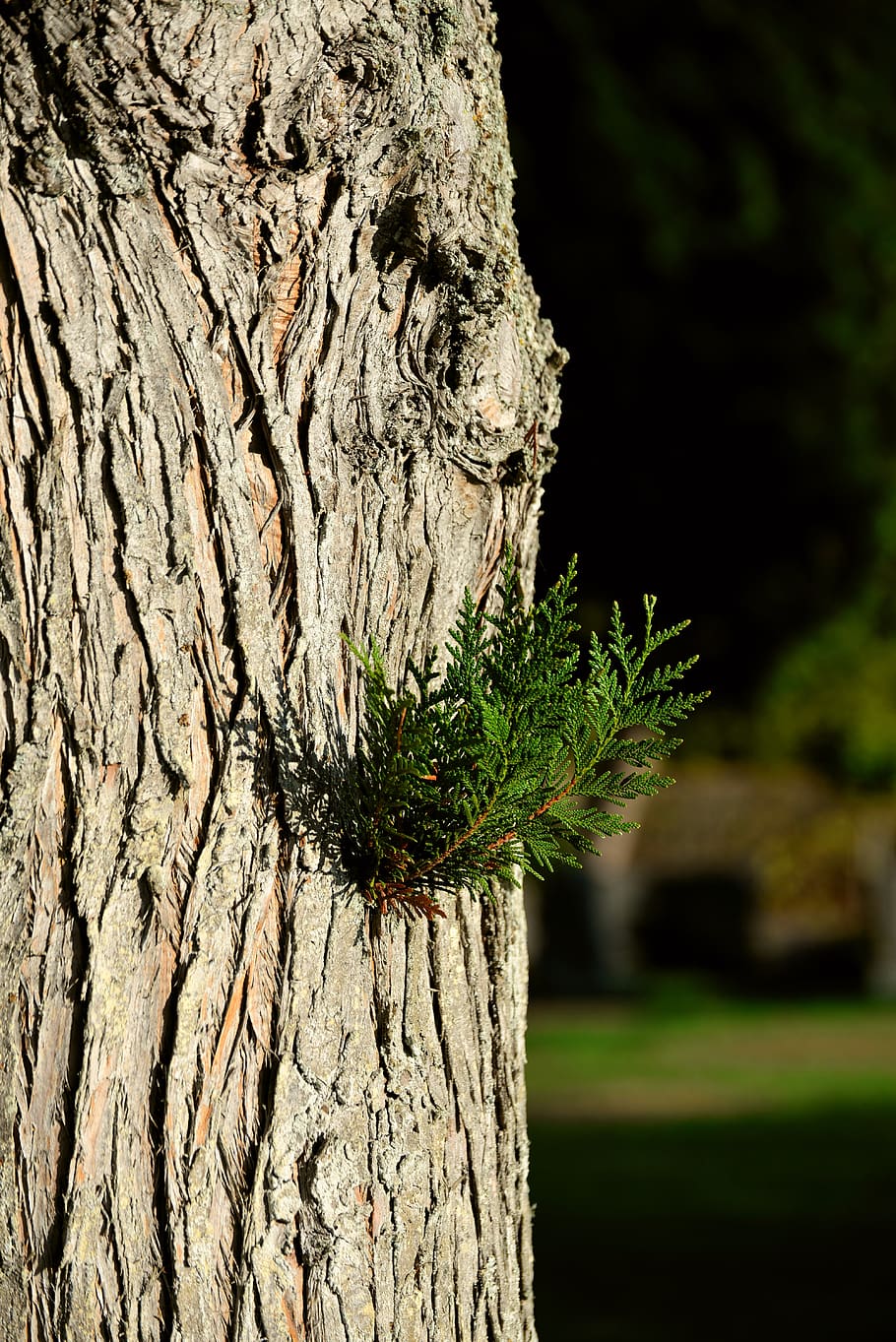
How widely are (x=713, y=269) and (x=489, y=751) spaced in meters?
8.85

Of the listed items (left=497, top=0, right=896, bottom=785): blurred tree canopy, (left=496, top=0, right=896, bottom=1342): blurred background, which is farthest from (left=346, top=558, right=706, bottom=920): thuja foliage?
(left=497, top=0, right=896, bottom=785): blurred tree canopy

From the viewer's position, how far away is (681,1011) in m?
11.8

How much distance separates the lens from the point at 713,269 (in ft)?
32.0

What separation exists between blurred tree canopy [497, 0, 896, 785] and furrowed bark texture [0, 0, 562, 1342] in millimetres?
8063

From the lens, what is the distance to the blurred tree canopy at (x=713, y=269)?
963cm

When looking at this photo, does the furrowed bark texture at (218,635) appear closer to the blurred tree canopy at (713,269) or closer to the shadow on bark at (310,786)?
the shadow on bark at (310,786)

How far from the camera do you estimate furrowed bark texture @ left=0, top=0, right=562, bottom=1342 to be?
5.04ft

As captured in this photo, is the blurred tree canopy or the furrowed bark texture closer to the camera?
the furrowed bark texture

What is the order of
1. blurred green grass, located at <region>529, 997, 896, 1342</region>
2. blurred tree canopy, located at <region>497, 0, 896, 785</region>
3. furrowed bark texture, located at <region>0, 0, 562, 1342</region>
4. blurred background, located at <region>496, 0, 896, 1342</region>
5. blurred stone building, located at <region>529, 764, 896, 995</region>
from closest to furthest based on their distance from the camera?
furrowed bark texture, located at <region>0, 0, 562, 1342</region> < blurred green grass, located at <region>529, 997, 896, 1342</region> < blurred background, located at <region>496, 0, 896, 1342</region> < blurred tree canopy, located at <region>497, 0, 896, 785</region> < blurred stone building, located at <region>529, 764, 896, 995</region>

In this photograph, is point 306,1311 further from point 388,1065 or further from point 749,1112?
point 749,1112

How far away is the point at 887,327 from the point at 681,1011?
585 centimetres

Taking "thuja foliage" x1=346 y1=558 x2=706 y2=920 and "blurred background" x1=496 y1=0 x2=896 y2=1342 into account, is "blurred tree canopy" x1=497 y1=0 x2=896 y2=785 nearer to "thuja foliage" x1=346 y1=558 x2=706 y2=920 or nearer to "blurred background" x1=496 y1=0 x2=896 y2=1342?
"blurred background" x1=496 y1=0 x2=896 y2=1342

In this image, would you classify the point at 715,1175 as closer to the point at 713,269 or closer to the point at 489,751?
the point at 713,269

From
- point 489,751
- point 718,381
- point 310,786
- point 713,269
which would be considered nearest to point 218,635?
point 310,786
